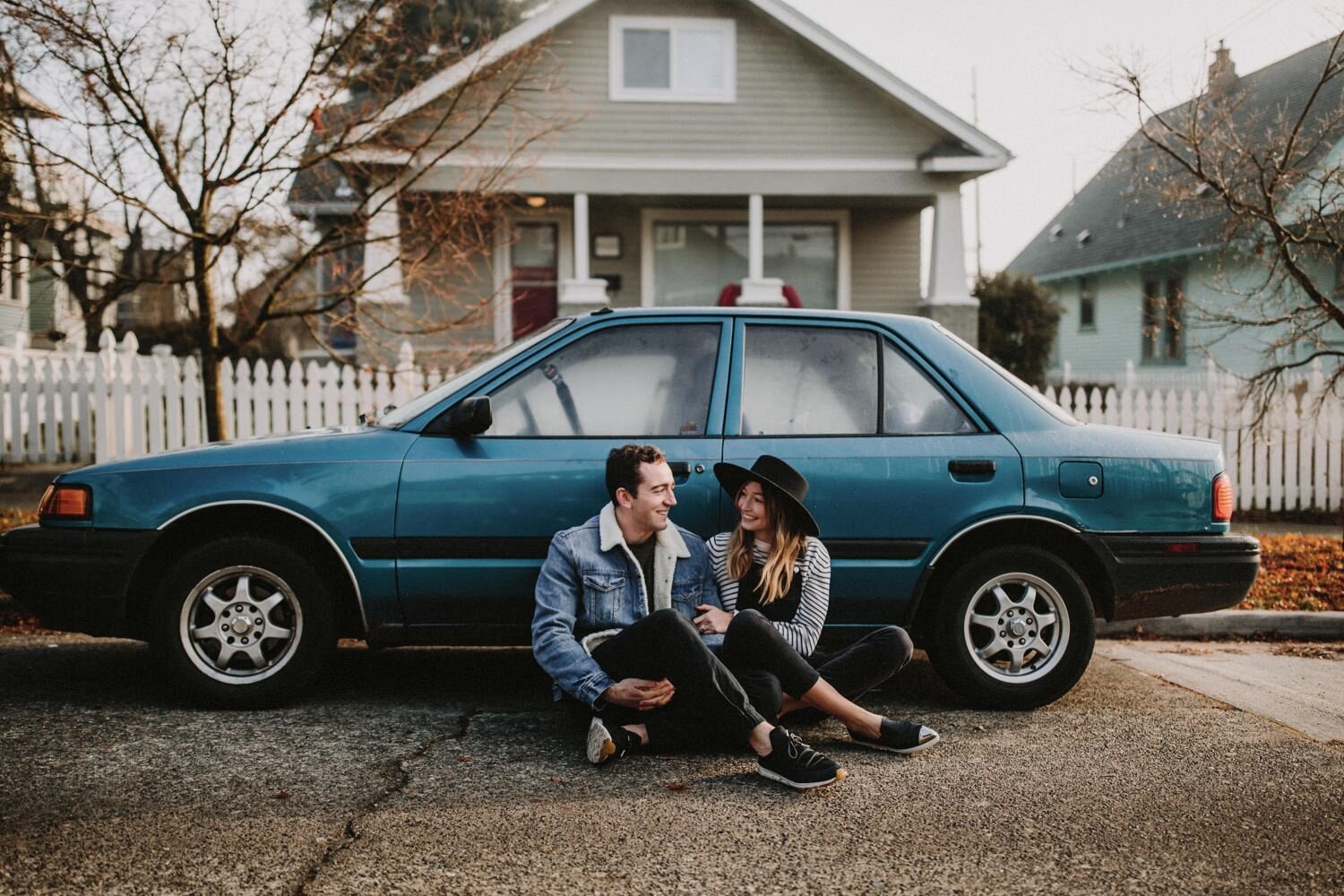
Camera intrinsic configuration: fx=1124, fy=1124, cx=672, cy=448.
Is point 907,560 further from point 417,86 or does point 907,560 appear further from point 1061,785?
point 417,86

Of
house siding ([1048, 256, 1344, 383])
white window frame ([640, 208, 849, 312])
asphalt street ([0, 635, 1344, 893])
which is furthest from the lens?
house siding ([1048, 256, 1344, 383])

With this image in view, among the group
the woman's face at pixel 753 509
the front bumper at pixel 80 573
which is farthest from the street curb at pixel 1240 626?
the front bumper at pixel 80 573

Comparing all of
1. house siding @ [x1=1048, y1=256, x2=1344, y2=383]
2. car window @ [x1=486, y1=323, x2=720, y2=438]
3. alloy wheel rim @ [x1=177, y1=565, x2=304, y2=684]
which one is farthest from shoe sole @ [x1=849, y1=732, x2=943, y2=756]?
house siding @ [x1=1048, y1=256, x2=1344, y2=383]

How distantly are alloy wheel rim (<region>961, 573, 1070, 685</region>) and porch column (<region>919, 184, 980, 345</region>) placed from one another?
35.1 ft

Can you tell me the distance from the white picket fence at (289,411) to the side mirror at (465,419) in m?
6.77

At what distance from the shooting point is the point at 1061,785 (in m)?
3.89

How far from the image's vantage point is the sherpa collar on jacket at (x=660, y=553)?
4.34m

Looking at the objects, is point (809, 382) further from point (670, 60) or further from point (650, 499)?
point (670, 60)

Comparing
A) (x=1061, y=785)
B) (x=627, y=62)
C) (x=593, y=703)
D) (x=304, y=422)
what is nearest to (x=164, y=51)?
(x=304, y=422)

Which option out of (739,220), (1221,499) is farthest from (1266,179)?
(739,220)

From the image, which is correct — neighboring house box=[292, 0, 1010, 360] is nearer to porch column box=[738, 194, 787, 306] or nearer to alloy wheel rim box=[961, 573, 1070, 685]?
porch column box=[738, 194, 787, 306]

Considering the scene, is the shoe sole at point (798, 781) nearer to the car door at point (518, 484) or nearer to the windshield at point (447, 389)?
the car door at point (518, 484)

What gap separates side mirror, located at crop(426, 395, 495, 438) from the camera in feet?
14.9

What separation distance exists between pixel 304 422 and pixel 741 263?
769 centimetres
